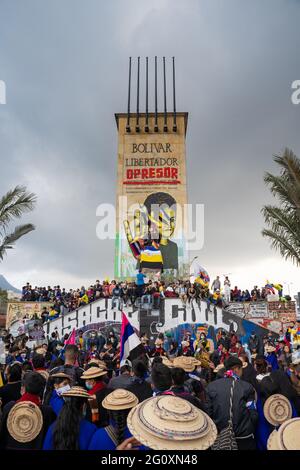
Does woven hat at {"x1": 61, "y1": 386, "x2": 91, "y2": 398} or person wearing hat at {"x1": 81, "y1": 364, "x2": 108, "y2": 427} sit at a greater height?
woven hat at {"x1": 61, "y1": 386, "x2": 91, "y2": 398}

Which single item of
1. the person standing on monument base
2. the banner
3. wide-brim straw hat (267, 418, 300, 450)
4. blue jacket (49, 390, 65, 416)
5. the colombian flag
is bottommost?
blue jacket (49, 390, 65, 416)

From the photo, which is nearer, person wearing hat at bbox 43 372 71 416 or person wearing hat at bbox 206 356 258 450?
person wearing hat at bbox 206 356 258 450

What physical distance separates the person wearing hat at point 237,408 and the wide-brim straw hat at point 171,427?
1.73 m

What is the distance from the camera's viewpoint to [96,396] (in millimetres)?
4555

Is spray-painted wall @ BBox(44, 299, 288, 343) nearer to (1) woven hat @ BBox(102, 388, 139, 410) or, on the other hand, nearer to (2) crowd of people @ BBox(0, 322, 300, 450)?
(2) crowd of people @ BBox(0, 322, 300, 450)

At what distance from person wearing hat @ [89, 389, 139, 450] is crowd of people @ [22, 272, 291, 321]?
1760cm

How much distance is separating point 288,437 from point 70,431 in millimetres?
1689

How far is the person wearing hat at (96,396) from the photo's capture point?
4.33 meters

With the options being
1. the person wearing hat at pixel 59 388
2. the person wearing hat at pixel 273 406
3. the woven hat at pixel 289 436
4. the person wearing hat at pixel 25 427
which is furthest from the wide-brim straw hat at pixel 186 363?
the woven hat at pixel 289 436

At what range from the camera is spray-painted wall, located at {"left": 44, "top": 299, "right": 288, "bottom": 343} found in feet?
67.8

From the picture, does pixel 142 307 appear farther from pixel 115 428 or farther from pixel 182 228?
pixel 115 428

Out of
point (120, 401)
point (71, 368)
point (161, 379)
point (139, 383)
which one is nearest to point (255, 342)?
point (71, 368)

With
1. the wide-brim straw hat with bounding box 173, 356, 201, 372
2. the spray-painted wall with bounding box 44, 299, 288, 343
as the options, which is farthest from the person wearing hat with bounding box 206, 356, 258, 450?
the spray-painted wall with bounding box 44, 299, 288, 343

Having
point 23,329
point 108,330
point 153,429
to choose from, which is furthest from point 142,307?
point 153,429
